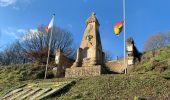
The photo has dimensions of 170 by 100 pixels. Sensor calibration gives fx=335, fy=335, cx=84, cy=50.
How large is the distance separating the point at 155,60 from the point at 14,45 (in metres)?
41.7

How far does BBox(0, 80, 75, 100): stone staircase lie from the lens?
20308mm

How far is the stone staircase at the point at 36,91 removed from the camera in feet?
66.6

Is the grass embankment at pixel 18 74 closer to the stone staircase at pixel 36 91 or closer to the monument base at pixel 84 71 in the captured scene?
the stone staircase at pixel 36 91

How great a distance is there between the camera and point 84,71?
93.1ft

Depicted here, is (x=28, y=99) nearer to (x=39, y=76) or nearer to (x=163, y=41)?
(x=39, y=76)

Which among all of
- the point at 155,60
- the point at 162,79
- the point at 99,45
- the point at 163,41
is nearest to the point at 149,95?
the point at 162,79

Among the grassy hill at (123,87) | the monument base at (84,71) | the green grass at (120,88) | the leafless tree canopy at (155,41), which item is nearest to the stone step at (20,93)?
the grassy hill at (123,87)

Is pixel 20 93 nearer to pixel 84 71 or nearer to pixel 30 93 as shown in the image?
pixel 30 93

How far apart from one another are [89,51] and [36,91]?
35.3 feet

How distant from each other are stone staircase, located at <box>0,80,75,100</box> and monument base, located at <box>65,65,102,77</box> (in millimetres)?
5090

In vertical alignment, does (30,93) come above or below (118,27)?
below

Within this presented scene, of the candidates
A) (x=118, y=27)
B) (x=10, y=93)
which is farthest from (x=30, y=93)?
(x=118, y=27)

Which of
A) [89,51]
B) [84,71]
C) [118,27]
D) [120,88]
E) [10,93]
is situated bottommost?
[10,93]

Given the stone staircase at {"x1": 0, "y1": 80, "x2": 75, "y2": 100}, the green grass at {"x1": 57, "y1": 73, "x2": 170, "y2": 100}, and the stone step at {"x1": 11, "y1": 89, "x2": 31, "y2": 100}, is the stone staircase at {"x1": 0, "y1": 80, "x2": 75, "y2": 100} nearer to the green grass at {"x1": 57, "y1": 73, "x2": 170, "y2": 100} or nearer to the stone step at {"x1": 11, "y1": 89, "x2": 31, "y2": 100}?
the stone step at {"x1": 11, "y1": 89, "x2": 31, "y2": 100}
